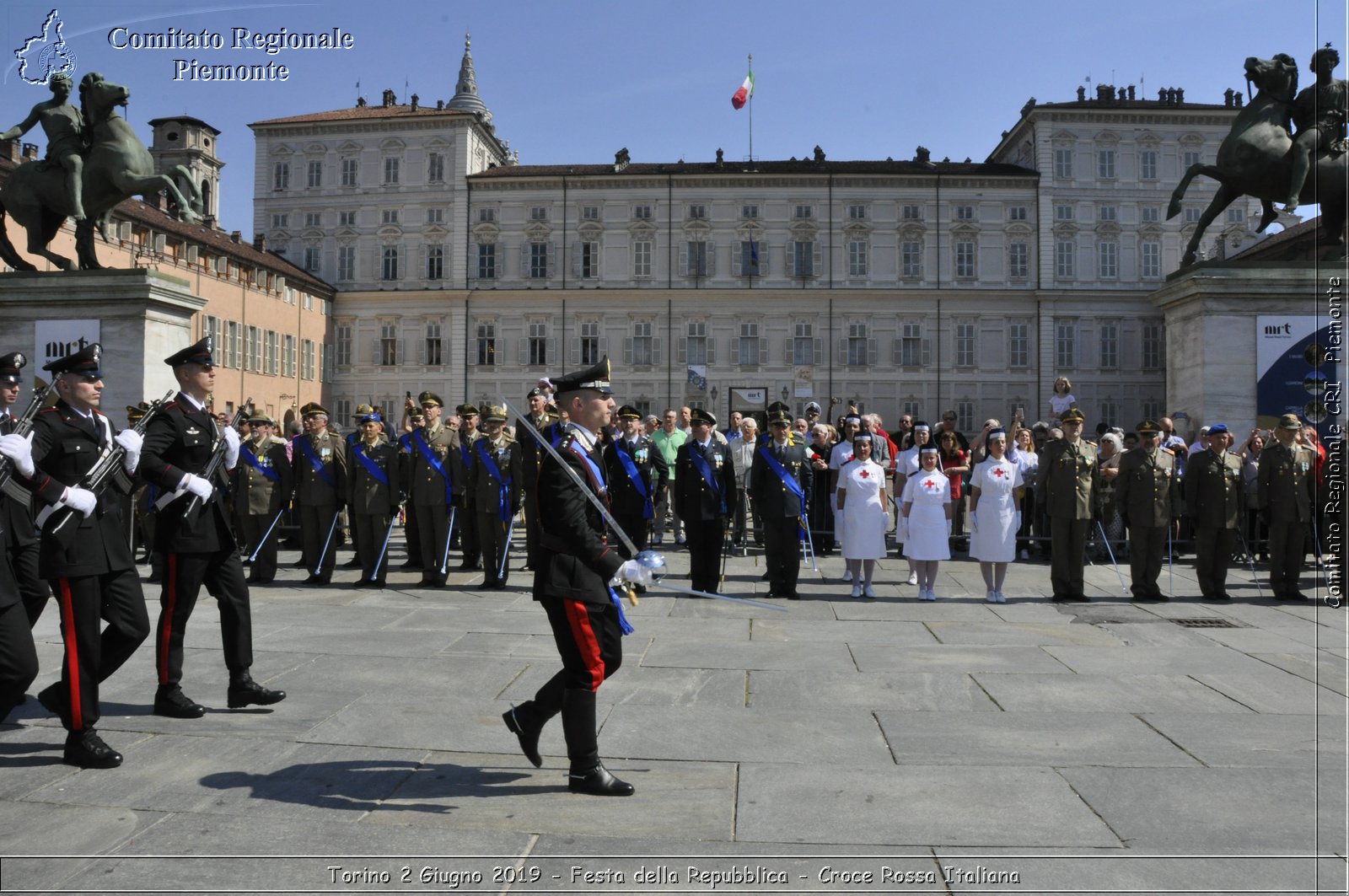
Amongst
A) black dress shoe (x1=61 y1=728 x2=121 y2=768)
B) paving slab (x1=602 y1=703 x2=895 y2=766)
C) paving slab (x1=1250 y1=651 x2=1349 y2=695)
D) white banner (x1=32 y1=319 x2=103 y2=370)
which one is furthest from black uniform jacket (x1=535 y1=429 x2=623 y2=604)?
white banner (x1=32 y1=319 x2=103 y2=370)

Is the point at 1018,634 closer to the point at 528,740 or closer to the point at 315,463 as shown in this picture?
the point at 528,740

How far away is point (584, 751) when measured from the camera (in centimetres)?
471

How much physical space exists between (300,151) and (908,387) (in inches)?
1426

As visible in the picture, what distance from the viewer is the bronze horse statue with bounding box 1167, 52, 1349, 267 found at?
15.0m

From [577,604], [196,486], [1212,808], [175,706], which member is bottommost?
[1212,808]

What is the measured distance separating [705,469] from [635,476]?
1.51 m

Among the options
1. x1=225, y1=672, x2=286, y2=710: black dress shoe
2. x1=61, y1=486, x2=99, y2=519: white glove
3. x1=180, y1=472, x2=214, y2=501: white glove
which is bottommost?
x1=225, y1=672, x2=286, y2=710: black dress shoe

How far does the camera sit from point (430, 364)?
56156 millimetres

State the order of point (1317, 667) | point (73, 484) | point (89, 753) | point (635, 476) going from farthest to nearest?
point (635, 476)
point (1317, 667)
point (73, 484)
point (89, 753)

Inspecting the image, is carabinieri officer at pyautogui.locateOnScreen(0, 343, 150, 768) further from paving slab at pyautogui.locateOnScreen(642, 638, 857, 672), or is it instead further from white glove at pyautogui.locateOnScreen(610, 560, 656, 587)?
paving slab at pyautogui.locateOnScreen(642, 638, 857, 672)

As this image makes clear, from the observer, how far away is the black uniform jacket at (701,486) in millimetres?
11500

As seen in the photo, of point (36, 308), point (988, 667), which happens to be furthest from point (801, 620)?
point (36, 308)

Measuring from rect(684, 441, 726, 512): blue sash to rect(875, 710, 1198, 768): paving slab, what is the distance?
5.43m

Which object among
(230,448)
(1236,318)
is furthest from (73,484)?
(1236,318)
